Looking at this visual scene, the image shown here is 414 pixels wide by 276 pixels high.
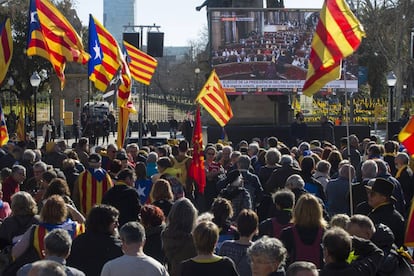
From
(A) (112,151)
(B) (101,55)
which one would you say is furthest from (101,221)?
(B) (101,55)

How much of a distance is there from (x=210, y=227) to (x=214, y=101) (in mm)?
11061

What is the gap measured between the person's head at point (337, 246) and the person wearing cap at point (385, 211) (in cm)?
228

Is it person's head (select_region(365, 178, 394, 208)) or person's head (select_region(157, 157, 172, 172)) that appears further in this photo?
person's head (select_region(157, 157, 172, 172))

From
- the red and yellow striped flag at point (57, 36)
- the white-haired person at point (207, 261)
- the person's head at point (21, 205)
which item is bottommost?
the white-haired person at point (207, 261)

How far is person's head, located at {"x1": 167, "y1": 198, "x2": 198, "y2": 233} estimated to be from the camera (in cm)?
791

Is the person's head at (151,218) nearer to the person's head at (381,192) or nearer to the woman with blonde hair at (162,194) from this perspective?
the woman with blonde hair at (162,194)

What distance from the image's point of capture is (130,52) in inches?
843

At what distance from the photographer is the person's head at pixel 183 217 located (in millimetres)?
7910

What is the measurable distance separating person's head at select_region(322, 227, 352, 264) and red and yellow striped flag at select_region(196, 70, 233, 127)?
36.2 ft

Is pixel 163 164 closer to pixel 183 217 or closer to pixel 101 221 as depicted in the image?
pixel 183 217

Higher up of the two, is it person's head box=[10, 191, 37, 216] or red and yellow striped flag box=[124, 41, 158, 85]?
red and yellow striped flag box=[124, 41, 158, 85]

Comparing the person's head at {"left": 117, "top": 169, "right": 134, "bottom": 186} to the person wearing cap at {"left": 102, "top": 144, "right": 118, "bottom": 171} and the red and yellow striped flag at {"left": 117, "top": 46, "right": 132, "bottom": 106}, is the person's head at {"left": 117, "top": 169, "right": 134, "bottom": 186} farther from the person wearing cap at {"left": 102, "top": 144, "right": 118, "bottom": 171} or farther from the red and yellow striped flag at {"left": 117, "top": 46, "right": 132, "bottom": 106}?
the red and yellow striped flag at {"left": 117, "top": 46, "right": 132, "bottom": 106}

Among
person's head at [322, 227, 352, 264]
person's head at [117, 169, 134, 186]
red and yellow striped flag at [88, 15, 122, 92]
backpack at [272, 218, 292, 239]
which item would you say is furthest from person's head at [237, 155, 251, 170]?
red and yellow striped flag at [88, 15, 122, 92]

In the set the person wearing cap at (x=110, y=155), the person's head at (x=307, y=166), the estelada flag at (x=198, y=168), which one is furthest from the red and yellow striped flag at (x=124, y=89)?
the person's head at (x=307, y=166)
